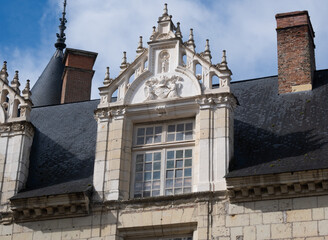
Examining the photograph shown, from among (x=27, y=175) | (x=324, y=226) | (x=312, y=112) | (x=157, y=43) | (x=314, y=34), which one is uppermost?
(x=314, y=34)

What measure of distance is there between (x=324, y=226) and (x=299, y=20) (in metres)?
7.24

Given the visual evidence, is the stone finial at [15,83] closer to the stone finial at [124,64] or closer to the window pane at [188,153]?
the stone finial at [124,64]

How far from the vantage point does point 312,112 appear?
19406mm

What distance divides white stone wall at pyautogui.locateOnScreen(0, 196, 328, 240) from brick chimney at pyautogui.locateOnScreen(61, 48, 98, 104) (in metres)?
8.29

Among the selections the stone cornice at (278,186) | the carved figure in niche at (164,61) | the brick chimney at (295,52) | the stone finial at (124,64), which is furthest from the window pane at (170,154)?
the brick chimney at (295,52)

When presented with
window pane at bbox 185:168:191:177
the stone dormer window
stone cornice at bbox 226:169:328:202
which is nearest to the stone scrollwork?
the stone dormer window

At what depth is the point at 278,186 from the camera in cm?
1698

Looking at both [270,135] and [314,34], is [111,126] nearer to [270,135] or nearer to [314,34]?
[270,135]

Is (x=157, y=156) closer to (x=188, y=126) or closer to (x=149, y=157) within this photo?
(x=149, y=157)

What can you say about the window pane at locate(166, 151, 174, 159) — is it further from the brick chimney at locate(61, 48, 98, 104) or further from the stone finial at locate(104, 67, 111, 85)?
the brick chimney at locate(61, 48, 98, 104)

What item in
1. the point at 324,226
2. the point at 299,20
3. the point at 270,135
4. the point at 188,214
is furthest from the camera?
the point at 299,20

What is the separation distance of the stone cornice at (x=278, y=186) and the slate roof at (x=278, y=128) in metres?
0.14

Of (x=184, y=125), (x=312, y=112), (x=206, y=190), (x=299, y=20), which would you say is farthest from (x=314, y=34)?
(x=206, y=190)

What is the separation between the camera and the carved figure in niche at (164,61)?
64.5 ft
